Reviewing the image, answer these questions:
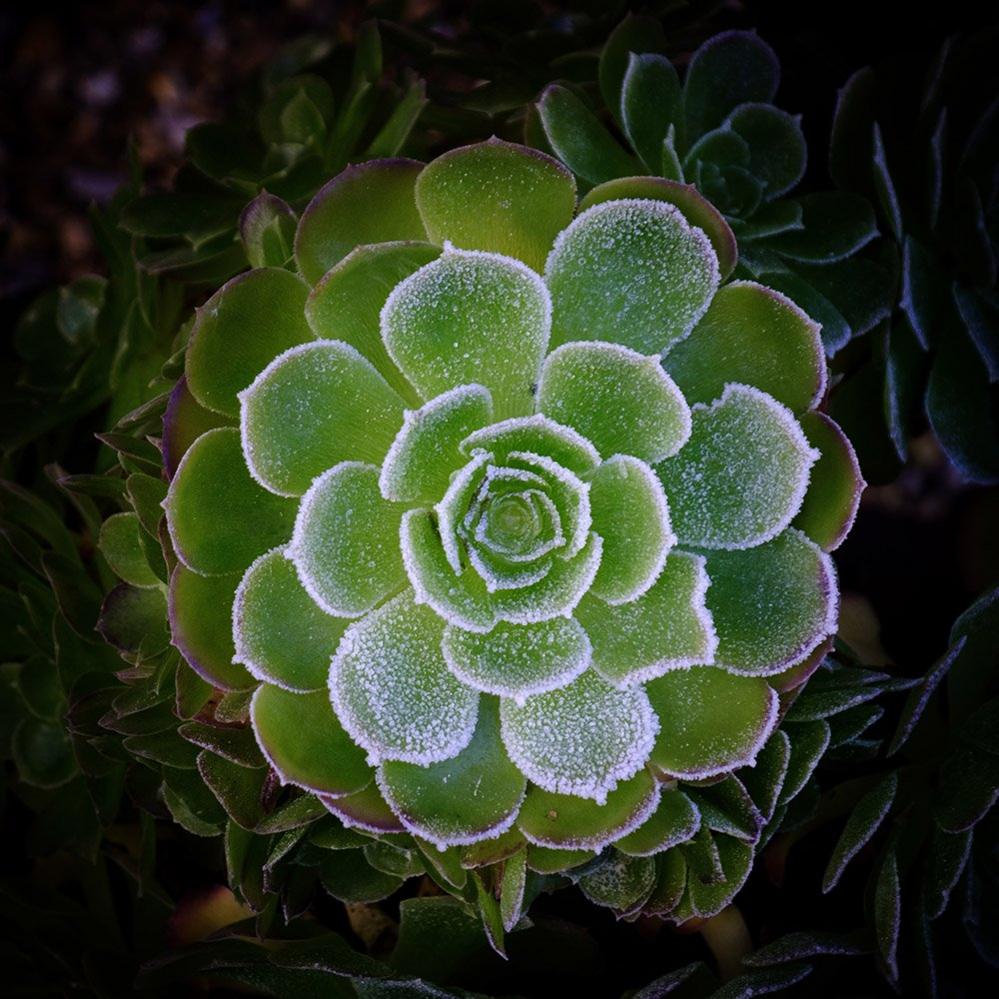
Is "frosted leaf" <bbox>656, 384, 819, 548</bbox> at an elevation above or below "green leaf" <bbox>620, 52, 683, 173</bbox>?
below

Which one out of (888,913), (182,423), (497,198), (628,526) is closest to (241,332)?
(182,423)

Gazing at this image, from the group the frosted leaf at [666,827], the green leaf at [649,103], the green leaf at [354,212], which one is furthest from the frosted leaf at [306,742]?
Result: the green leaf at [649,103]

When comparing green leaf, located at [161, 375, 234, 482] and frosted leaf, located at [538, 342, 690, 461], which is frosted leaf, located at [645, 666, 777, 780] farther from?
green leaf, located at [161, 375, 234, 482]

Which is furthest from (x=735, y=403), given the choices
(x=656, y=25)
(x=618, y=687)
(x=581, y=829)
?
(x=656, y=25)

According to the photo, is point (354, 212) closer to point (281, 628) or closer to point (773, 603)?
point (281, 628)

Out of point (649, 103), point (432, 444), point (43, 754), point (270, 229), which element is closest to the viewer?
point (432, 444)

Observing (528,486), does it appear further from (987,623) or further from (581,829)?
(987,623)

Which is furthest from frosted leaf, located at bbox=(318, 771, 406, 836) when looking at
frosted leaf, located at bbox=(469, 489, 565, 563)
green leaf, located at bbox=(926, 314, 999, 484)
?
green leaf, located at bbox=(926, 314, 999, 484)

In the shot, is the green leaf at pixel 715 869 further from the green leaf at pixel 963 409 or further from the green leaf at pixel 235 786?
the green leaf at pixel 963 409
